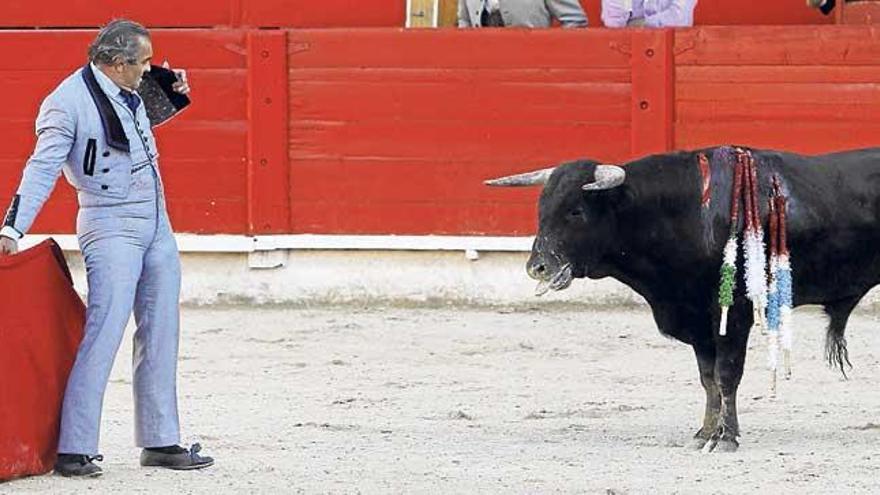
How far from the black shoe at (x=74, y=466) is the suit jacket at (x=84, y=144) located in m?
0.66

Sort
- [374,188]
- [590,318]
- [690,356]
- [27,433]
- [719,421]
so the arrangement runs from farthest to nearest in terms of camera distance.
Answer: [374,188]
[590,318]
[690,356]
[719,421]
[27,433]

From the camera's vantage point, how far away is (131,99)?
6.62 m

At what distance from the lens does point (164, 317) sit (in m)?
6.66

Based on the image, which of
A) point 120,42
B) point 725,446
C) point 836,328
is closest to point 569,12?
point 836,328

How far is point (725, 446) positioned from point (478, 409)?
4.41 feet

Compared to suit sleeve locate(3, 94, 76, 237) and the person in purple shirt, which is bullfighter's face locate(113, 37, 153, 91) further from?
the person in purple shirt

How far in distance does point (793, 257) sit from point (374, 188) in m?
4.33

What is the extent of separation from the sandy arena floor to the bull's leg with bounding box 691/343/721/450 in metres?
0.11

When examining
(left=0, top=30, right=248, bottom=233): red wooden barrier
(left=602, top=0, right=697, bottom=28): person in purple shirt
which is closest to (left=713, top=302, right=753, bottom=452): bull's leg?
(left=602, top=0, right=697, bottom=28): person in purple shirt

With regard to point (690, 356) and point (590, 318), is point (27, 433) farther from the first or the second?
point (590, 318)

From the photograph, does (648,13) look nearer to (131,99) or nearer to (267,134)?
(267,134)

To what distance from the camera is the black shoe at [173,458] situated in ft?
22.2

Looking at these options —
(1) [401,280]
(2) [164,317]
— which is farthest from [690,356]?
(2) [164,317]

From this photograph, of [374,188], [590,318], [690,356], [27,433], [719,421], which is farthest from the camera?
[374,188]
